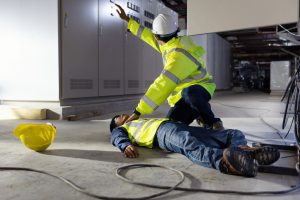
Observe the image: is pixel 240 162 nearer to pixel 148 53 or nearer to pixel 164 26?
pixel 164 26

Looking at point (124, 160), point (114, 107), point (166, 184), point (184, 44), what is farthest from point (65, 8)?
point (166, 184)

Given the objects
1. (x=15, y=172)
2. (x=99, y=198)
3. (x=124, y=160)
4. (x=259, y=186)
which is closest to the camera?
(x=99, y=198)

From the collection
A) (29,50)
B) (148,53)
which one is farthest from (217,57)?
(29,50)

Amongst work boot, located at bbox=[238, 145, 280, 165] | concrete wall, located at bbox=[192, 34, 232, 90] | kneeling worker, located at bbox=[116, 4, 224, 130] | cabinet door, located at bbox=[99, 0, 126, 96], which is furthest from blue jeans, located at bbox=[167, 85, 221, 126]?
concrete wall, located at bbox=[192, 34, 232, 90]

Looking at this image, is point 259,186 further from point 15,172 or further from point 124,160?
point 15,172

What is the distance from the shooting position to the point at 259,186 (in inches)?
60.4

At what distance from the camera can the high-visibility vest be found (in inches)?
88.5

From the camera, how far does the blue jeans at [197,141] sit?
1.80m

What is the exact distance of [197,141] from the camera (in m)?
1.89

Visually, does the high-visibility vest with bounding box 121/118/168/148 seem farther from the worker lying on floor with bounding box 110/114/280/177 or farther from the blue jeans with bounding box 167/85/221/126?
the blue jeans with bounding box 167/85/221/126

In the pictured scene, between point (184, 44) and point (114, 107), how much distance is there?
2.68 meters

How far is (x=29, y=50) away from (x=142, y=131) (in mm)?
2464

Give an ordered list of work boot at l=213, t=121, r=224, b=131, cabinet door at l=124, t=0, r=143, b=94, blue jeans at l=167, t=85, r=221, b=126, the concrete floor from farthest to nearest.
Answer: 1. cabinet door at l=124, t=0, r=143, b=94
2. work boot at l=213, t=121, r=224, b=131
3. blue jeans at l=167, t=85, r=221, b=126
4. the concrete floor

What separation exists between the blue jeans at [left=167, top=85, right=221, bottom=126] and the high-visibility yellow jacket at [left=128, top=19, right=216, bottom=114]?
2.4 inches
